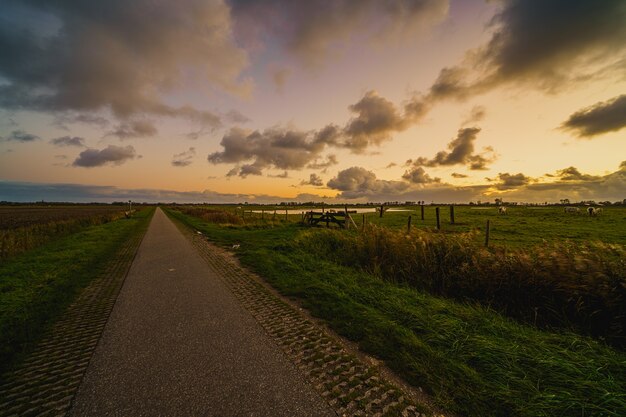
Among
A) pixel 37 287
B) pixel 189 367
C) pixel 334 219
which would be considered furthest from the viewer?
pixel 334 219

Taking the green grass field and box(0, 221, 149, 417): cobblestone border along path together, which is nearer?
box(0, 221, 149, 417): cobblestone border along path

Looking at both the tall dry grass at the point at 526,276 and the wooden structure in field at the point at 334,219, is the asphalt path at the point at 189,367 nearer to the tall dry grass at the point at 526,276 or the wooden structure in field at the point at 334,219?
the tall dry grass at the point at 526,276

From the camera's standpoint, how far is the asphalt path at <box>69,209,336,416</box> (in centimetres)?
318

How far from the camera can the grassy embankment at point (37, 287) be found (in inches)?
198

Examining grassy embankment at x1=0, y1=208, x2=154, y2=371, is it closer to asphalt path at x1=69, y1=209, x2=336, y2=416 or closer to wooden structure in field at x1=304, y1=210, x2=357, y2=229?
asphalt path at x1=69, y1=209, x2=336, y2=416

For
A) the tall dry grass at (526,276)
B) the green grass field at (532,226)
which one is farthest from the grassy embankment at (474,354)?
the green grass field at (532,226)

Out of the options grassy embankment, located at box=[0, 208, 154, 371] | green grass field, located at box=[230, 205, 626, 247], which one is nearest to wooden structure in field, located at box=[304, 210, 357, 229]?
green grass field, located at box=[230, 205, 626, 247]

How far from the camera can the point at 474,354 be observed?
438cm

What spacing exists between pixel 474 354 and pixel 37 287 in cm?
1098

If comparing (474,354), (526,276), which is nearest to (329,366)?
(474,354)

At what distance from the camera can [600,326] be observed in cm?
589

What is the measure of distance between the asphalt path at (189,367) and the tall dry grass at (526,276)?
18.5 feet

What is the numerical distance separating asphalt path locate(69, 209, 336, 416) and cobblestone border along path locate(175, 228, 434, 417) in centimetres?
19

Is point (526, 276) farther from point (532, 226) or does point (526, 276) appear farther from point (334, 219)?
point (532, 226)
